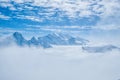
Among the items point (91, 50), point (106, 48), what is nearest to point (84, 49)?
point (91, 50)

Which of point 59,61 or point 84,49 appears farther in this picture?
point 84,49

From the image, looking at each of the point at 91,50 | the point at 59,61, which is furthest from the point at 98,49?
the point at 59,61

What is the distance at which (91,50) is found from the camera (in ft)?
459

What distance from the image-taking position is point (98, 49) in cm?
13662

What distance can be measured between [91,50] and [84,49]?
551 centimetres

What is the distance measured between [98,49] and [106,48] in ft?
30.2

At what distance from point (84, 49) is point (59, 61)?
23.7 meters

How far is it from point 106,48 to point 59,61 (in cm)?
3910

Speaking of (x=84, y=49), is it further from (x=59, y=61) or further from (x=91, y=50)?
(x=59, y=61)

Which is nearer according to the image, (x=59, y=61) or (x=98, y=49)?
(x=59, y=61)

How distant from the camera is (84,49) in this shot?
138m

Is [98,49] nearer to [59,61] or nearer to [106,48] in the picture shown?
[106,48]

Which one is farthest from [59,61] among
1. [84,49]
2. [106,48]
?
[106,48]

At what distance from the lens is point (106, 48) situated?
143m
